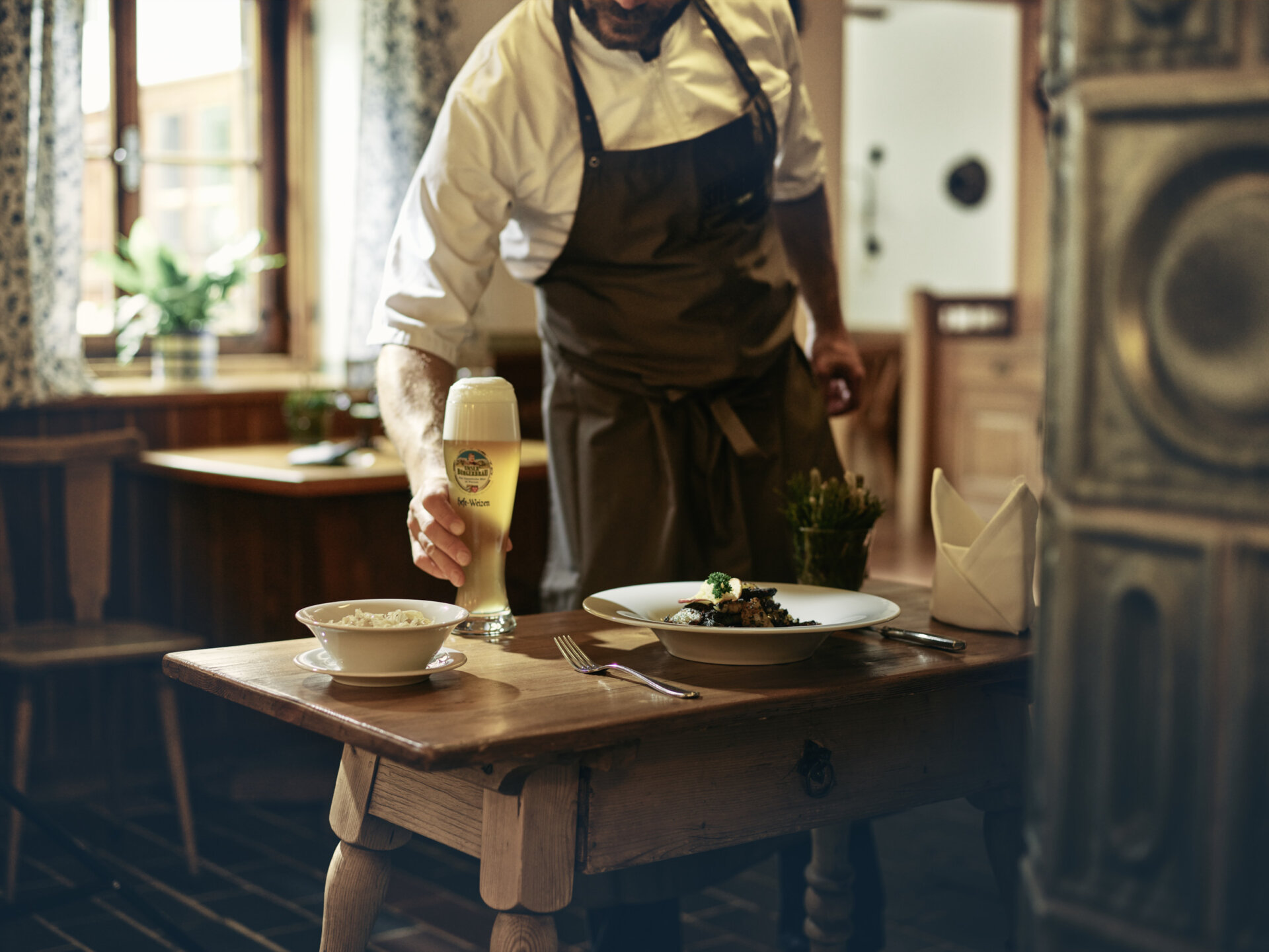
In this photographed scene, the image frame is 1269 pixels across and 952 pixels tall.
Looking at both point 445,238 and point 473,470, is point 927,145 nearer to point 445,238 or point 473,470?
point 445,238

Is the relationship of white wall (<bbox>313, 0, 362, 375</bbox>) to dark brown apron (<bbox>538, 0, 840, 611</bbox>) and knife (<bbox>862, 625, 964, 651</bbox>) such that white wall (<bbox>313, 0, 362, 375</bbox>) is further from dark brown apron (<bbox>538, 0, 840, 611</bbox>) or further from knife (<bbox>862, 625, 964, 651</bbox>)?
knife (<bbox>862, 625, 964, 651</bbox>)

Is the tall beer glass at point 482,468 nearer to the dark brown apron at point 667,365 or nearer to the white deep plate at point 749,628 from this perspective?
the white deep plate at point 749,628

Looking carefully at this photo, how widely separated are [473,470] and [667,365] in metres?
0.51

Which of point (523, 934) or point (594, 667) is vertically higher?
point (594, 667)

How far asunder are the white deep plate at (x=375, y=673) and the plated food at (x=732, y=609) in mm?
207

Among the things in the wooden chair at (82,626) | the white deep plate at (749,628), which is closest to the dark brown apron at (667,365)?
the white deep plate at (749,628)

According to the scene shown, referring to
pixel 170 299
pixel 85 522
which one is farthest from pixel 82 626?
pixel 170 299

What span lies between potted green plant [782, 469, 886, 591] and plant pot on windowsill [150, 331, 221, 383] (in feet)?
8.78

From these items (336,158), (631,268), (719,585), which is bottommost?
(719,585)

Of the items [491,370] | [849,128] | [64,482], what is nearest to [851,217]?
[849,128]

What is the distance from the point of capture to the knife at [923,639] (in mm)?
1311

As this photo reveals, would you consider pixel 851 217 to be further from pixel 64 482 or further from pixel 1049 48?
pixel 1049 48

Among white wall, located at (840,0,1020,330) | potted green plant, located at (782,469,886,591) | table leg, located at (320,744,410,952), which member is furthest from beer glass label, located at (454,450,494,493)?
white wall, located at (840,0,1020,330)

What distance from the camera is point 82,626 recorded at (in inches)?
124
